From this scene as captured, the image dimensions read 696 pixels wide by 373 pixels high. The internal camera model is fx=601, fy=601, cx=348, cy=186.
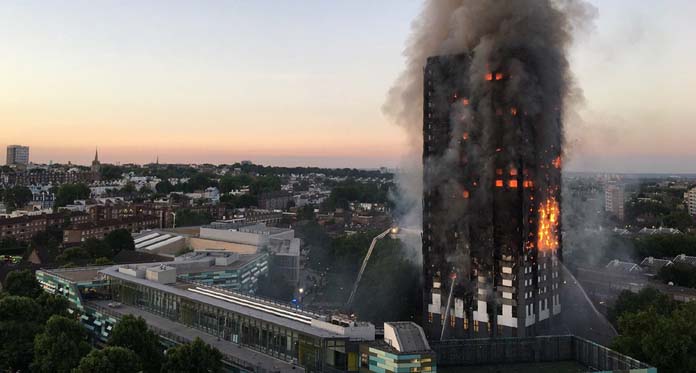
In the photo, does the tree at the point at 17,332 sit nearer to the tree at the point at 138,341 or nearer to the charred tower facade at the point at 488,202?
the tree at the point at 138,341

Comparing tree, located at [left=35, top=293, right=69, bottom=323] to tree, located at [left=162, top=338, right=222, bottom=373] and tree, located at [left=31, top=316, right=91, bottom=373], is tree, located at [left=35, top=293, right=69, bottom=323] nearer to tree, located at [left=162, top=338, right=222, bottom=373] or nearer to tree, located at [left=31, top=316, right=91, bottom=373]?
tree, located at [left=31, top=316, right=91, bottom=373]

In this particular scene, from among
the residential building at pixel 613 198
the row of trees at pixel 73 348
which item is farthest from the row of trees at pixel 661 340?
the residential building at pixel 613 198

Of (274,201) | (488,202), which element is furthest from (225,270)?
(274,201)

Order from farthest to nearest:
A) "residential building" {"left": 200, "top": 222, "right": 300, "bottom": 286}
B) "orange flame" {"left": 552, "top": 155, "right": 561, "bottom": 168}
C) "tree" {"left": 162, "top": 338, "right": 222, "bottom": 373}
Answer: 1. "residential building" {"left": 200, "top": 222, "right": 300, "bottom": 286}
2. "orange flame" {"left": 552, "top": 155, "right": 561, "bottom": 168}
3. "tree" {"left": 162, "top": 338, "right": 222, "bottom": 373}

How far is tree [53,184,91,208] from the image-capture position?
14138 centimetres

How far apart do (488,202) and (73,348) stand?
2871cm

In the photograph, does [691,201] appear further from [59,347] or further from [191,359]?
[59,347]

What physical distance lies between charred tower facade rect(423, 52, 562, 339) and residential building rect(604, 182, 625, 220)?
113725mm

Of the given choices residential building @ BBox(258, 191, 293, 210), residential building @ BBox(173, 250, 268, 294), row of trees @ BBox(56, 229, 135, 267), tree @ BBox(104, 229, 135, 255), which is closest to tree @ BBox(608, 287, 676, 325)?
residential building @ BBox(173, 250, 268, 294)

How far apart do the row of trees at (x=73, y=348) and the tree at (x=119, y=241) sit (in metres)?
34.9

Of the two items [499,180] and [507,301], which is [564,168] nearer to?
[499,180]

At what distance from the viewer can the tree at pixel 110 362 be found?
27.7m

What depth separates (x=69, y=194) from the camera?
142750 millimetres

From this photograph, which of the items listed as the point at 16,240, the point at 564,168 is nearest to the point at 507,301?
the point at 564,168
